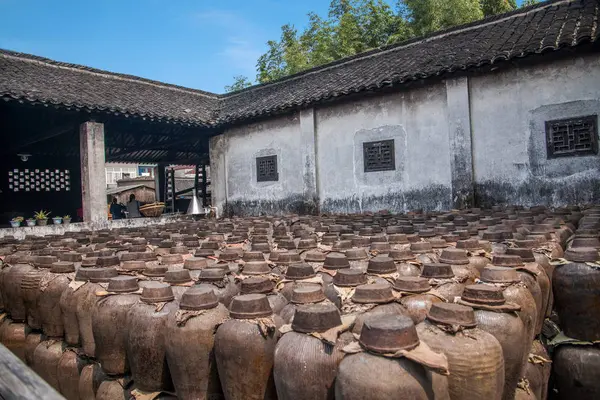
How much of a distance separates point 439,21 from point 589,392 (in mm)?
19714

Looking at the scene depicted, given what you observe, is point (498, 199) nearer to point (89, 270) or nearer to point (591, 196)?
point (591, 196)

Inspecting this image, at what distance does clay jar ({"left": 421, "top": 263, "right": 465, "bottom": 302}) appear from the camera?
8.43 ft

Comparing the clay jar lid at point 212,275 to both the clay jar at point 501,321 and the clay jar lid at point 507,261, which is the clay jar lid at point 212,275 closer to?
the clay jar at point 501,321

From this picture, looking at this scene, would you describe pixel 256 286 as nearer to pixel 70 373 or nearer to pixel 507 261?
pixel 507 261

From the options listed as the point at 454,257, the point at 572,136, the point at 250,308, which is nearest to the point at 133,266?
the point at 250,308

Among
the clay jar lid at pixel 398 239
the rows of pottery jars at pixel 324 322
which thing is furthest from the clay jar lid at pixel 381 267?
the clay jar lid at pixel 398 239

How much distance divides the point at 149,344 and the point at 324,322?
1175 millimetres

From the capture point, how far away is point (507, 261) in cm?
290

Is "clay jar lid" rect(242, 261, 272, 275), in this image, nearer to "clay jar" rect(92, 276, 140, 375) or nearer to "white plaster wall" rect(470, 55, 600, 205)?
"clay jar" rect(92, 276, 140, 375)

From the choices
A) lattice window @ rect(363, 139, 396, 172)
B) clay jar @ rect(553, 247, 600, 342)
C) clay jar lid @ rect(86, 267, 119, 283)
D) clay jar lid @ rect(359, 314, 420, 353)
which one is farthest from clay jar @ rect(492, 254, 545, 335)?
lattice window @ rect(363, 139, 396, 172)

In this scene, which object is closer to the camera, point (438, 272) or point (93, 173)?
point (438, 272)

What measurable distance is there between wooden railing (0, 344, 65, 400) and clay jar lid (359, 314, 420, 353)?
1.16 meters

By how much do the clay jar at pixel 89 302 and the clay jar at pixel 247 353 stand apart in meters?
1.38

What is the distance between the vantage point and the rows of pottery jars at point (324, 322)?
5.90ft
